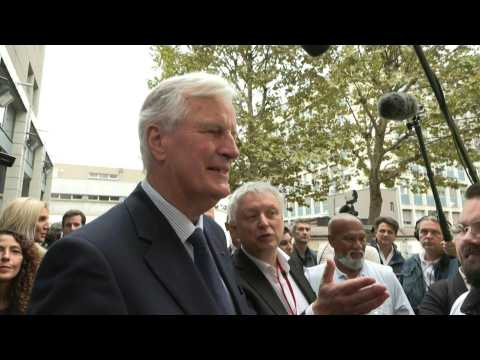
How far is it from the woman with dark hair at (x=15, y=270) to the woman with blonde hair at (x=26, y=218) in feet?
0.24

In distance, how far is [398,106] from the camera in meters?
2.04

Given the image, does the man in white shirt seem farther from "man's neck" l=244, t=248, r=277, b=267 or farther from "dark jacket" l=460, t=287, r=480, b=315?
"dark jacket" l=460, t=287, r=480, b=315

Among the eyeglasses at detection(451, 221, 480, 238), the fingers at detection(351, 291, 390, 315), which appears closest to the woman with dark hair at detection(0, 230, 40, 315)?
the fingers at detection(351, 291, 390, 315)

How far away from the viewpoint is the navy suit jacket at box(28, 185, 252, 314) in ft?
3.53

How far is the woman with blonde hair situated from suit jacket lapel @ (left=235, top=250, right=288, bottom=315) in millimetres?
1554

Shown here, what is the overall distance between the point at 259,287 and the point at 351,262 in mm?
1363

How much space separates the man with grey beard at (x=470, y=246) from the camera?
216 cm

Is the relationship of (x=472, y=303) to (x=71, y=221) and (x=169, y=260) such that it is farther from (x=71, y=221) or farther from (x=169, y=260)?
(x=71, y=221)

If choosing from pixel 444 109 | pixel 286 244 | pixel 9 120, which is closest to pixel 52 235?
pixel 286 244

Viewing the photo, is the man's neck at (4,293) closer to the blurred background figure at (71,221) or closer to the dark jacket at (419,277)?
the blurred background figure at (71,221)

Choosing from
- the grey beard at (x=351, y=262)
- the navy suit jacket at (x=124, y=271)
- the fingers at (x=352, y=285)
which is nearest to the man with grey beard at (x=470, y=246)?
the grey beard at (x=351, y=262)

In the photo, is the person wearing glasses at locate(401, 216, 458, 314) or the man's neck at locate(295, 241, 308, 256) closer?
the person wearing glasses at locate(401, 216, 458, 314)
